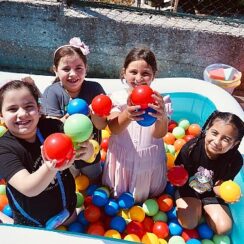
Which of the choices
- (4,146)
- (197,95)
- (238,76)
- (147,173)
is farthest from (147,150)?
(238,76)

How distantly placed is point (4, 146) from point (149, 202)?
1064 millimetres

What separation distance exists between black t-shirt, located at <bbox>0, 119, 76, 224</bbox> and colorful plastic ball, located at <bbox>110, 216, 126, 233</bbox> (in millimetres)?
318

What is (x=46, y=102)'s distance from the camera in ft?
7.41

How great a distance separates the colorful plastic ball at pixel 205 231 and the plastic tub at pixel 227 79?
156 centimetres

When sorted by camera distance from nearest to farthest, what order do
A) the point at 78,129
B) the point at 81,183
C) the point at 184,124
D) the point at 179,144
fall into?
the point at 78,129
the point at 81,183
the point at 179,144
the point at 184,124

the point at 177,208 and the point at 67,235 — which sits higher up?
the point at 67,235

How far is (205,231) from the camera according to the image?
2221 mm

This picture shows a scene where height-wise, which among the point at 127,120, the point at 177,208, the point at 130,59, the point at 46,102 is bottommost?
the point at 177,208

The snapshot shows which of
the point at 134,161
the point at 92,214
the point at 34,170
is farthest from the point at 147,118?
the point at 92,214

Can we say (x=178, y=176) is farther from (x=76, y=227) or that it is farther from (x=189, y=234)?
(x=76, y=227)

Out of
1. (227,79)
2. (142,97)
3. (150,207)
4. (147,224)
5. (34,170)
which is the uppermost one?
(142,97)

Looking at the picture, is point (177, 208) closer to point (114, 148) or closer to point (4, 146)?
point (114, 148)

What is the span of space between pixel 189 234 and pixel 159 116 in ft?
2.98

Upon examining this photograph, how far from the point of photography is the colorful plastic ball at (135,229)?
2.16 meters
